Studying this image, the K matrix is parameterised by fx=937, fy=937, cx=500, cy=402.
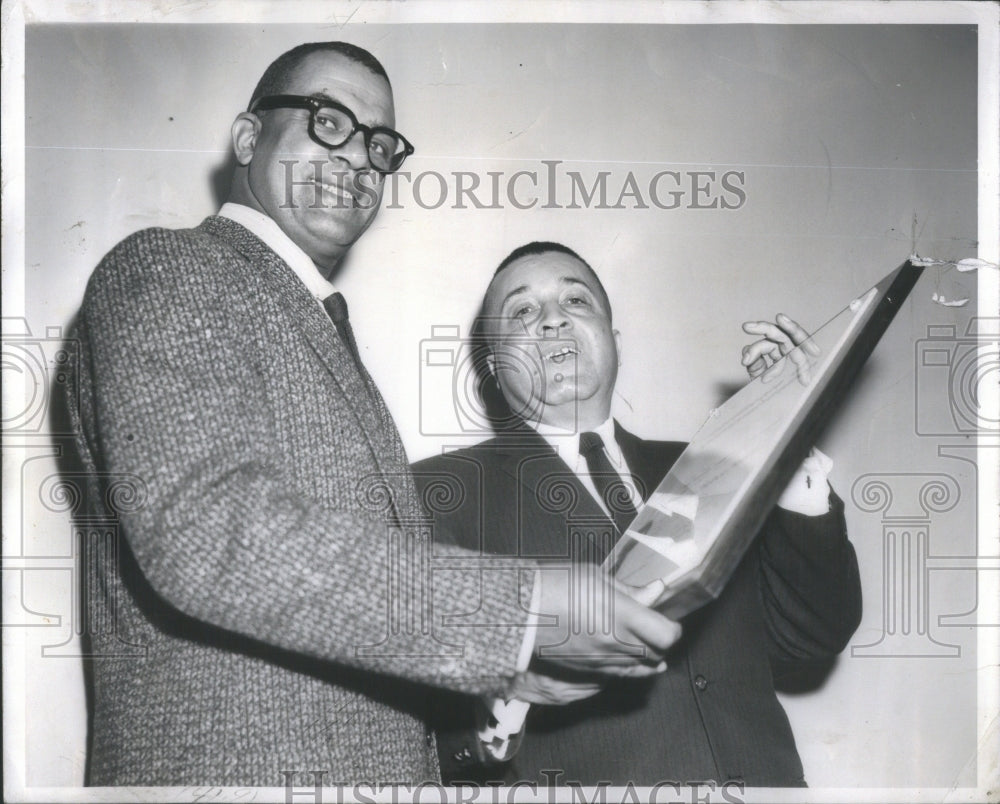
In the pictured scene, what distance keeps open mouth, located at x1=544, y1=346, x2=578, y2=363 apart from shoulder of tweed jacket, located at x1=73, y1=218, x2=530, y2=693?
405 millimetres

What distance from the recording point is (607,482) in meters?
1.27

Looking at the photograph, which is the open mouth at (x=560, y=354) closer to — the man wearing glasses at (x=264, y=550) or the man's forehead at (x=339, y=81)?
the man wearing glasses at (x=264, y=550)

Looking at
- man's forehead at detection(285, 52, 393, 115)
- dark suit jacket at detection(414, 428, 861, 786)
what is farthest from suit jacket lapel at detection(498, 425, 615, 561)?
man's forehead at detection(285, 52, 393, 115)

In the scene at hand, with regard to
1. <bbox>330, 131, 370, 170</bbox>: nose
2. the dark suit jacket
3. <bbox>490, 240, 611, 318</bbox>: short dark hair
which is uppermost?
<bbox>330, 131, 370, 170</bbox>: nose

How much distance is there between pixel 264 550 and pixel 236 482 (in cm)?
7

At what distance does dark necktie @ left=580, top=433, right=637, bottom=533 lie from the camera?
1251 millimetres

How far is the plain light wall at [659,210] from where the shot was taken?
1.30 meters

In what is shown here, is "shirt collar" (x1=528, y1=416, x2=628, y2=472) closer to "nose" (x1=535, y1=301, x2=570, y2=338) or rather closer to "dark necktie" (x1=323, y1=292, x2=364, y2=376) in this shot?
"nose" (x1=535, y1=301, x2=570, y2=338)

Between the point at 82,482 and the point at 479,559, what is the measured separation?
0.64 meters

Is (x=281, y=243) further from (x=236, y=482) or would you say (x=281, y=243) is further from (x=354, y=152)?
(x=236, y=482)

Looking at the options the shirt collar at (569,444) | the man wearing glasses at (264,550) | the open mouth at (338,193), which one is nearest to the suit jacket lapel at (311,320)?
the man wearing glasses at (264,550)

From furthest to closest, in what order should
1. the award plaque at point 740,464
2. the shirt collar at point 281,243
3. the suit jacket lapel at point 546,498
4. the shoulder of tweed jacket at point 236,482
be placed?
1. the suit jacket lapel at point 546,498
2. the shirt collar at point 281,243
3. the award plaque at point 740,464
4. the shoulder of tweed jacket at point 236,482

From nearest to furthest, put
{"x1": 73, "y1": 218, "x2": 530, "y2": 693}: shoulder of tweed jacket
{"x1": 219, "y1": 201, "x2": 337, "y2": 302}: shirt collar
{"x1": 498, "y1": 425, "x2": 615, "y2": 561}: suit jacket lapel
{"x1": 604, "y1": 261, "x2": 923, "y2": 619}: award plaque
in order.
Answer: {"x1": 73, "y1": 218, "x2": 530, "y2": 693}: shoulder of tweed jacket → {"x1": 604, "y1": 261, "x2": 923, "y2": 619}: award plaque → {"x1": 219, "y1": 201, "x2": 337, "y2": 302}: shirt collar → {"x1": 498, "y1": 425, "x2": 615, "y2": 561}: suit jacket lapel

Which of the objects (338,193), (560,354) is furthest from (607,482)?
(338,193)
